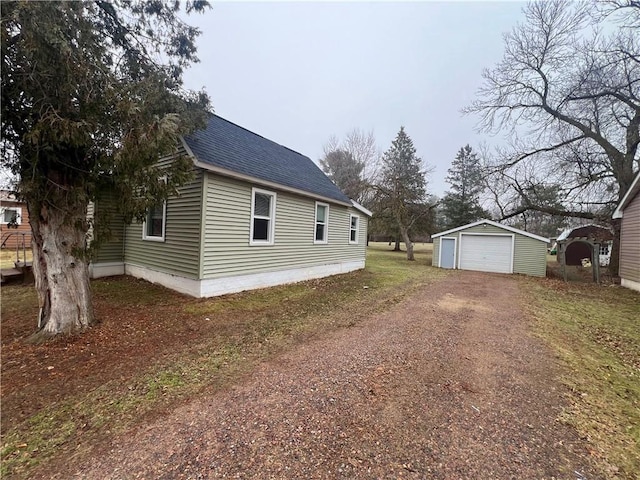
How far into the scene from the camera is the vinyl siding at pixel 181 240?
680cm

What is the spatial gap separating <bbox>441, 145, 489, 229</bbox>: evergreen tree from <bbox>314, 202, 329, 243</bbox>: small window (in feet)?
68.9

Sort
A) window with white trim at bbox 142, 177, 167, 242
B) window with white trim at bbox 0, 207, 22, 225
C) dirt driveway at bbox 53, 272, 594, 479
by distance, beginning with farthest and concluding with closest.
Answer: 1. window with white trim at bbox 142, 177, 167, 242
2. window with white trim at bbox 0, 207, 22, 225
3. dirt driveway at bbox 53, 272, 594, 479

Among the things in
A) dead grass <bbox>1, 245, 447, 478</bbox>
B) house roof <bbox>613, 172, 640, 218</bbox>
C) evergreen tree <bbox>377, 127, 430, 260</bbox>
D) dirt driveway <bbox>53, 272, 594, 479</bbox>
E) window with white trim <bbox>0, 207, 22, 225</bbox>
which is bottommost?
dead grass <bbox>1, 245, 447, 478</bbox>

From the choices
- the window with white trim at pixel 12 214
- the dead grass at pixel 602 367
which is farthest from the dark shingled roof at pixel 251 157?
the dead grass at pixel 602 367

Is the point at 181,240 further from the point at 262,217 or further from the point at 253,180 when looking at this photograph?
the point at 253,180

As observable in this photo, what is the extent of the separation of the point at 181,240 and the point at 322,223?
557 centimetres

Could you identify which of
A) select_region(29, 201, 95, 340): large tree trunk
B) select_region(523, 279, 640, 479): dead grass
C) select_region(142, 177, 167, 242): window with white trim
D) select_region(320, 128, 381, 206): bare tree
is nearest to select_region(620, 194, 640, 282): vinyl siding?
select_region(523, 279, 640, 479): dead grass

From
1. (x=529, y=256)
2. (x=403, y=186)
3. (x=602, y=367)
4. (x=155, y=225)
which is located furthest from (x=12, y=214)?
(x=529, y=256)

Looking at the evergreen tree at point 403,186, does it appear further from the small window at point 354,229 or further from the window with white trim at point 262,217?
the window with white trim at point 262,217

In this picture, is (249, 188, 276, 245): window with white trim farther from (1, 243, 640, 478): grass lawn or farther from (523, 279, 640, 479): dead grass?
(523, 279, 640, 479): dead grass

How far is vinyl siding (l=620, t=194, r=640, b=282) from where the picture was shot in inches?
398

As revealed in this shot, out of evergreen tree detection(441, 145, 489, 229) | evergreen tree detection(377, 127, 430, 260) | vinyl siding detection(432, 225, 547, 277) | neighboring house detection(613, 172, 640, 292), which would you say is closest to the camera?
neighboring house detection(613, 172, 640, 292)

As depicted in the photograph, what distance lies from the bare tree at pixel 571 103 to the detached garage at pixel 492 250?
2.14 meters

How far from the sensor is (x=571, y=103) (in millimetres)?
13523
